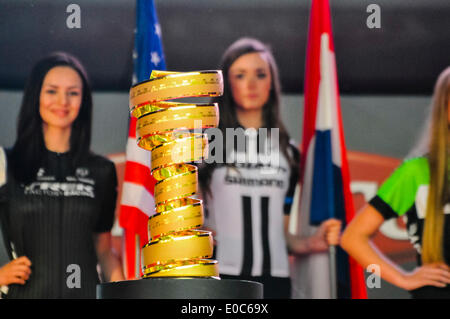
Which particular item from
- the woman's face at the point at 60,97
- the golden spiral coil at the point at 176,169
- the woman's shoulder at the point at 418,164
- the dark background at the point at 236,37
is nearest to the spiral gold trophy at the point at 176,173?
the golden spiral coil at the point at 176,169

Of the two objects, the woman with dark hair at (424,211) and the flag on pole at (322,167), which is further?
the flag on pole at (322,167)

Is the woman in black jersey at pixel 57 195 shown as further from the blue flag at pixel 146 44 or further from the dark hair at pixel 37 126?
the blue flag at pixel 146 44

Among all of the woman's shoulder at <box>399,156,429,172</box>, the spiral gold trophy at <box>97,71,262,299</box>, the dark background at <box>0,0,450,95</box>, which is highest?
the dark background at <box>0,0,450,95</box>

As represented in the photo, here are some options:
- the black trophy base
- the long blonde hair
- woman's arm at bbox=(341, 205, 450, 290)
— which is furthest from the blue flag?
the black trophy base

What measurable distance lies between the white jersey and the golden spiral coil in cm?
187

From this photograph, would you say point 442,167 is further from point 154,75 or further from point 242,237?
point 154,75

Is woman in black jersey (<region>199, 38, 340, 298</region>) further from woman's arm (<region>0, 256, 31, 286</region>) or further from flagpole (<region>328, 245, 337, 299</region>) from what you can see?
woman's arm (<region>0, 256, 31, 286</region>)

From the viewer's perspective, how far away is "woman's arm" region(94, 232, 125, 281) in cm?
375

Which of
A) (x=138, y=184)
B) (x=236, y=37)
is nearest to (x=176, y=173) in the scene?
(x=138, y=184)

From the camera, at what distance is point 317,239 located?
3.83 m

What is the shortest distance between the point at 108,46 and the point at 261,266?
5.14 ft

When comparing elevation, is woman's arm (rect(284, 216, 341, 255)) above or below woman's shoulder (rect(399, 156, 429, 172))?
below

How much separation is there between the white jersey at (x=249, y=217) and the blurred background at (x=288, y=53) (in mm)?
401

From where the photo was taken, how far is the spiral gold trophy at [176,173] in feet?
6.03
